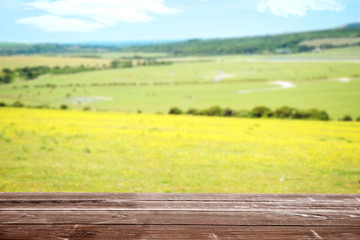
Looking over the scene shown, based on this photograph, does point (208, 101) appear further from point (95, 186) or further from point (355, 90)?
point (95, 186)

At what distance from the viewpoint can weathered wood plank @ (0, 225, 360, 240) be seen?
295cm

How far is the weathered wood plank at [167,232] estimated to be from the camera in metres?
2.95

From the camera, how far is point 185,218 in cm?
327

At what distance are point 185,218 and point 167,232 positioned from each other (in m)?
0.32

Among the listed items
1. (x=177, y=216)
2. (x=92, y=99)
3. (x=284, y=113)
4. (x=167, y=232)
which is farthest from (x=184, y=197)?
(x=92, y=99)

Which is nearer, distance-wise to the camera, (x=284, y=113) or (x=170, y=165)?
(x=170, y=165)

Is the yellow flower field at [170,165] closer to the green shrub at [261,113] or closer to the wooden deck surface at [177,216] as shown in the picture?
the wooden deck surface at [177,216]

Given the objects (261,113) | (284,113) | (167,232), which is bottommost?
(261,113)

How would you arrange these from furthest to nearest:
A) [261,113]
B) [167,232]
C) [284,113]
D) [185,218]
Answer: [261,113] < [284,113] < [185,218] < [167,232]

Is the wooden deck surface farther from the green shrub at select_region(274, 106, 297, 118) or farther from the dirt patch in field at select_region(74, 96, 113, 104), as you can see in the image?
the dirt patch in field at select_region(74, 96, 113, 104)

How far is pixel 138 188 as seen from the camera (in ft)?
34.0

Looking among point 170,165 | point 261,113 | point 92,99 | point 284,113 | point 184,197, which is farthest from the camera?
point 92,99

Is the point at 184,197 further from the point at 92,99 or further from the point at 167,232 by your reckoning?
the point at 92,99

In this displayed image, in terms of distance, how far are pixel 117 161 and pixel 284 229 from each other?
11432mm
